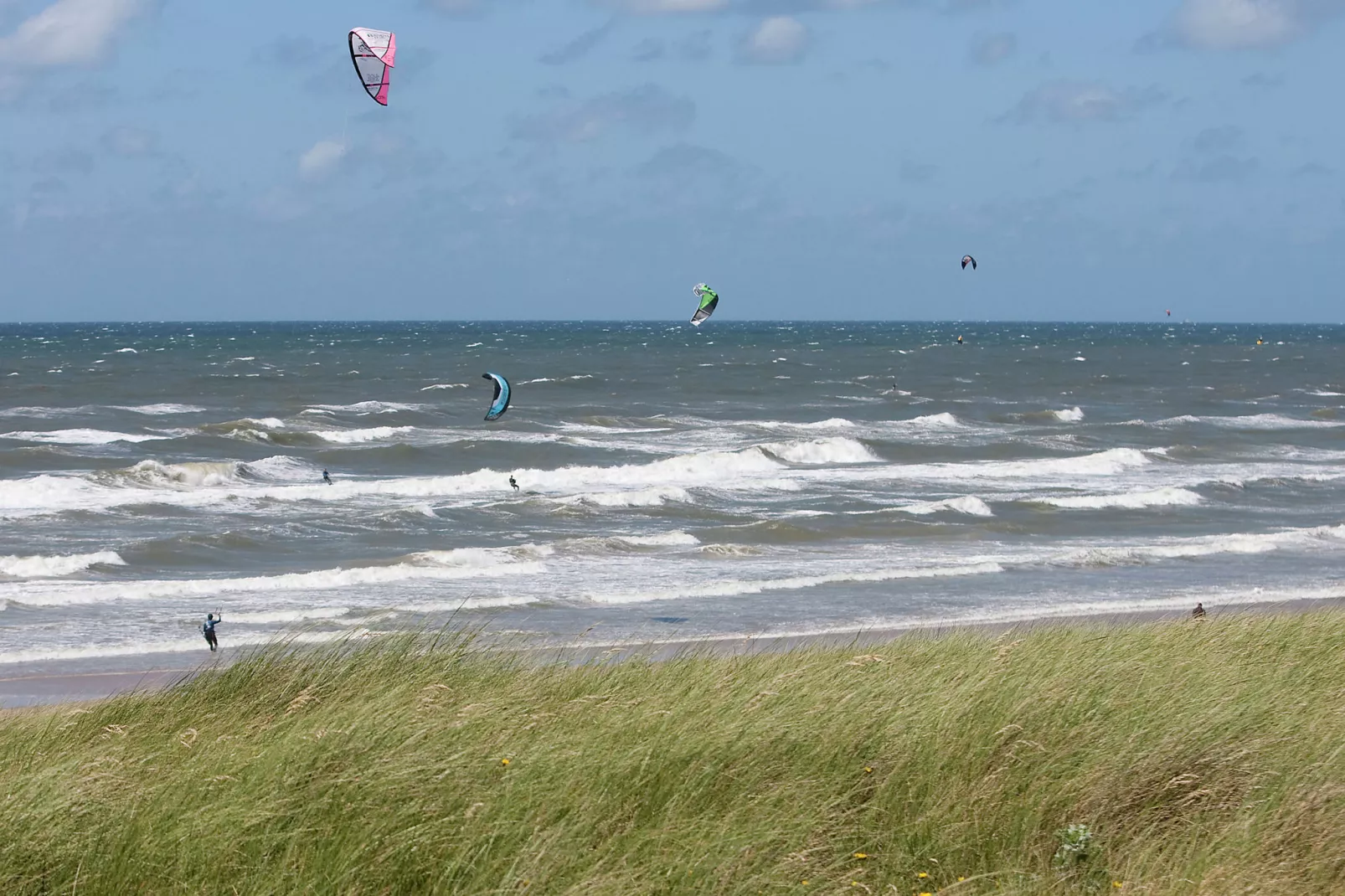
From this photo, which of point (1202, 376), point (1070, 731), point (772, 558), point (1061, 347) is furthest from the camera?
point (1061, 347)

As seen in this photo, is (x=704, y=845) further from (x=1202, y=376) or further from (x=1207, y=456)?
(x=1202, y=376)

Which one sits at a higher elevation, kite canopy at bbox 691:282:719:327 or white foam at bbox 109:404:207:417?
kite canopy at bbox 691:282:719:327

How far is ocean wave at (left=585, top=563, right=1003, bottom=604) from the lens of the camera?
16984 millimetres

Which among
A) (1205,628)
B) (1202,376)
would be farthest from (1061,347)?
(1205,628)

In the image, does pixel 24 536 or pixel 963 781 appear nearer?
pixel 963 781

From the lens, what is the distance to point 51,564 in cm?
1891

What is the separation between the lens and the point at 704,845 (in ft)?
13.1

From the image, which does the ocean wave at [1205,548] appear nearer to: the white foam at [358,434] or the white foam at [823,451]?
the white foam at [823,451]

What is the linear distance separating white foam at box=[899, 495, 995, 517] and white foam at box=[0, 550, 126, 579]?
44.1 ft

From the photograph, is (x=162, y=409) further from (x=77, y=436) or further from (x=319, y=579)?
(x=319, y=579)

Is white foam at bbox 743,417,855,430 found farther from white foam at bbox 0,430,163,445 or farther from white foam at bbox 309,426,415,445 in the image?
white foam at bbox 0,430,163,445

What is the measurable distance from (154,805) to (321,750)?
22.6 inches

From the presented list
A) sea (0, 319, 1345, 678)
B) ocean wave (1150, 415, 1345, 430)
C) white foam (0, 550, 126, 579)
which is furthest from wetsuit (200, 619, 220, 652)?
ocean wave (1150, 415, 1345, 430)

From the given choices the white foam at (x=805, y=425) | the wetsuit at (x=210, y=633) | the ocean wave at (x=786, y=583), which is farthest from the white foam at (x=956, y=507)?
the white foam at (x=805, y=425)
